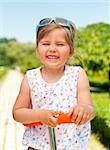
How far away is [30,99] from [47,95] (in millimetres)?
106

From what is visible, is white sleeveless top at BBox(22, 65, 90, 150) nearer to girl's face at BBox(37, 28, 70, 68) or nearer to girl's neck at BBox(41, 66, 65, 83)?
girl's neck at BBox(41, 66, 65, 83)

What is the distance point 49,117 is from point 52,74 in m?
0.52

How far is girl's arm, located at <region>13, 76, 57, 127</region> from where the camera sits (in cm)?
215

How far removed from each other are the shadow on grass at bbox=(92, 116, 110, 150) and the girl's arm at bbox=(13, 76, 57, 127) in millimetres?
4940

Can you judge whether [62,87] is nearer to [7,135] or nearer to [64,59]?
[64,59]

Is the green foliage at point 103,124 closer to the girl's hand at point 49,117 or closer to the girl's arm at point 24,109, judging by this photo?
the girl's arm at point 24,109

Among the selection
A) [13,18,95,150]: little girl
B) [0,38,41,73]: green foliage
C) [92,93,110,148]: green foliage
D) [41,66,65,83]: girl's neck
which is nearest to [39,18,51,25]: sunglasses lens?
[13,18,95,150]: little girl

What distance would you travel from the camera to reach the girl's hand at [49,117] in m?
2.12

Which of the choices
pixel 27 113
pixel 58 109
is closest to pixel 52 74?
pixel 58 109

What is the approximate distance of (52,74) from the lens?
8.59 ft

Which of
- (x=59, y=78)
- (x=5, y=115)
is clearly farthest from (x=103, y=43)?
(x=59, y=78)

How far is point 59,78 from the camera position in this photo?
8.57 ft

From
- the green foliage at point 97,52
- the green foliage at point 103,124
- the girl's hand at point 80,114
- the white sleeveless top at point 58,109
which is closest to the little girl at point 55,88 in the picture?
the white sleeveless top at point 58,109

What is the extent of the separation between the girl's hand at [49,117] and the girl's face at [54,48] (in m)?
0.35
